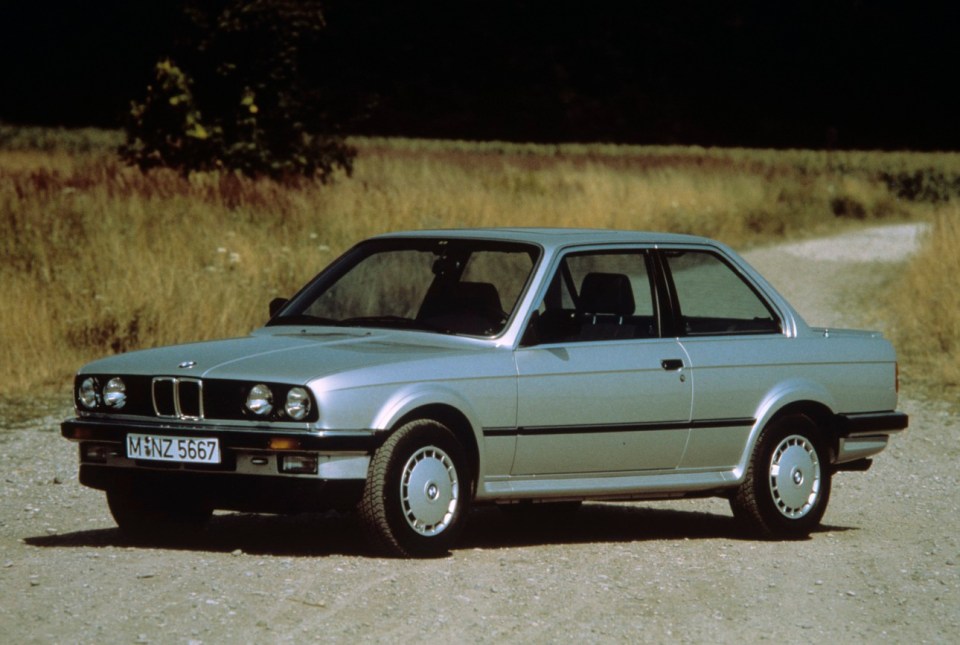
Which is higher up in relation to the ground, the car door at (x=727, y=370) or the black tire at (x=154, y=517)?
the car door at (x=727, y=370)

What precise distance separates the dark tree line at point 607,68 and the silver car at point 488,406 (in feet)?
252

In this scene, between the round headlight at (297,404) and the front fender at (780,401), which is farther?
the front fender at (780,401)

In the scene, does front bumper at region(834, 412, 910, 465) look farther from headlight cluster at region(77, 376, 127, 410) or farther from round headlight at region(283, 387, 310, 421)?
headlight cluster at region(77, 376, 127, 410)

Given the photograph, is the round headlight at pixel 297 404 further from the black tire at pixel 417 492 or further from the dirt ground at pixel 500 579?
the dirt ground at pixel 500 579

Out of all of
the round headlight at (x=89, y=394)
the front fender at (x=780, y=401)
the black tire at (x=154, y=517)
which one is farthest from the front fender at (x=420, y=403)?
the front fender at (x=780, y=401)

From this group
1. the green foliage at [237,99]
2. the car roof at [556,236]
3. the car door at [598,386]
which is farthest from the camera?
the green foliage at [237,99]

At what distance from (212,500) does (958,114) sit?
97.6 m

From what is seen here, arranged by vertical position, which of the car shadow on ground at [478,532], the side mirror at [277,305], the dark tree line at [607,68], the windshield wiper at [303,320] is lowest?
the car shadow on ground at [478,532]

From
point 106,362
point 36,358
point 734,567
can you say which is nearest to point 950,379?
point 36,358

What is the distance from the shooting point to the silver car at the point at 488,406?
781cm

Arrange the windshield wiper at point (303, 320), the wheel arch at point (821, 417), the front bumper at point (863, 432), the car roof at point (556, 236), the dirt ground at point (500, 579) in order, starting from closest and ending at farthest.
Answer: the dirt ground at point (500, 579) → the car roof at point (556, 236) → the windshield wiper at point (303, 320) → the wheel arch at point (821, 417) → the front bumper at point (863, 432)

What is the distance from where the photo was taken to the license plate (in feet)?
25.8

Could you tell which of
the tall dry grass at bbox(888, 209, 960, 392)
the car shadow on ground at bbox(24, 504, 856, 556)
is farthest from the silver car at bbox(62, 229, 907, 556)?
the tall dry grass at bbox(888, 209, 960, 392)

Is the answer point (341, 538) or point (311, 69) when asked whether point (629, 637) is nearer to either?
point (341, 538)
